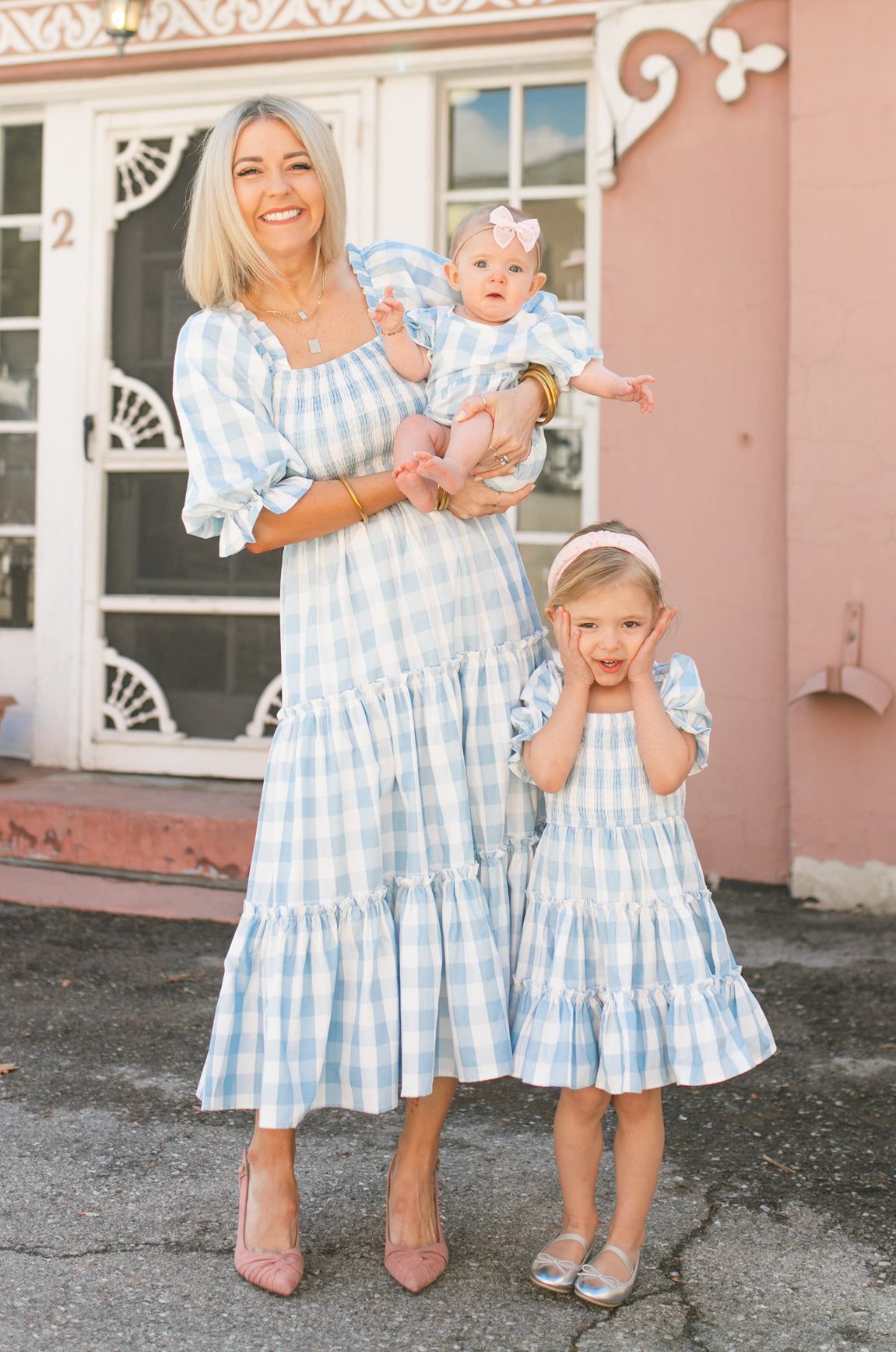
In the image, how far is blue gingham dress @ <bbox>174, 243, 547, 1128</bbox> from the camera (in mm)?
2295

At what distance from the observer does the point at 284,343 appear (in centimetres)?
244

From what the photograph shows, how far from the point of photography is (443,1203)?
2.66 meters

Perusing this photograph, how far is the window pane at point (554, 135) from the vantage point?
5.13 meters

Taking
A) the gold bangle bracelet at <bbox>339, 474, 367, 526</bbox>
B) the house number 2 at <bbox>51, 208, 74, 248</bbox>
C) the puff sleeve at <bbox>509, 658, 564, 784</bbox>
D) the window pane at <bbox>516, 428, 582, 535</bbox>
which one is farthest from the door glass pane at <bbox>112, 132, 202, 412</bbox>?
the puff sleeve at <bbox>509, 658, 564, 784</bbox>

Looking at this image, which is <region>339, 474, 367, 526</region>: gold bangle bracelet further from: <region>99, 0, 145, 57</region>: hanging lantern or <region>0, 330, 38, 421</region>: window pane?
<region>0, 330, 38, 421</region>: window pane

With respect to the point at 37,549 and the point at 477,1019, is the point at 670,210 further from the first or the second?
the point at 477,1019

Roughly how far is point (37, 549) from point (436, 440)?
3610 mm

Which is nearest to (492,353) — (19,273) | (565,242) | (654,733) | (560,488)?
(654,733)

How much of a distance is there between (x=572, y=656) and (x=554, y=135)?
3.42 metres

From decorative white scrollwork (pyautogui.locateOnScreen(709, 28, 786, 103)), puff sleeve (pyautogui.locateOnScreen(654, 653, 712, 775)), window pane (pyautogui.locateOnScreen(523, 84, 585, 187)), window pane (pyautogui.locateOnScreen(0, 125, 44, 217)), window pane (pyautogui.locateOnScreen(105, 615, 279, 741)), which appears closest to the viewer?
puff sleeve (pyautogui.locateOnScreen(654, 653, 712, 775))

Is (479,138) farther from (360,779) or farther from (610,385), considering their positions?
(360,779)

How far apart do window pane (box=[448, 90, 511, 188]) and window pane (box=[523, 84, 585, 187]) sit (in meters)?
0.08

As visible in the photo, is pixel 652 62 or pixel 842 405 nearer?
pixel 842 405

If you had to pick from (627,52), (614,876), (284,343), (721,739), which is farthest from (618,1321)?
(627,52)
